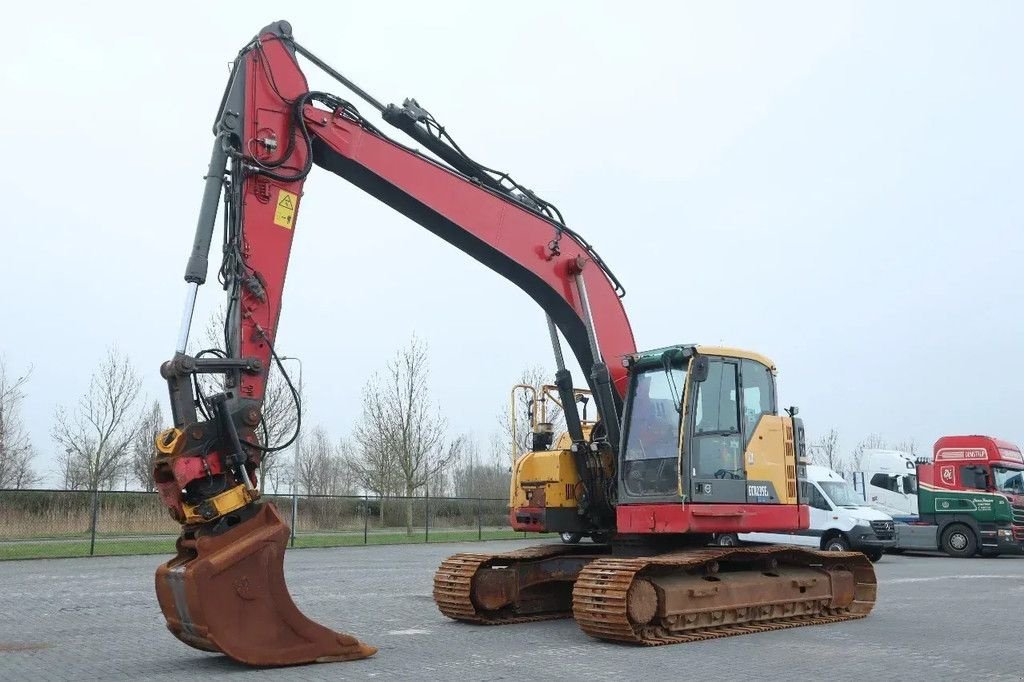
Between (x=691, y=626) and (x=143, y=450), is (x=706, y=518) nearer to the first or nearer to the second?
(x=691, y=626)

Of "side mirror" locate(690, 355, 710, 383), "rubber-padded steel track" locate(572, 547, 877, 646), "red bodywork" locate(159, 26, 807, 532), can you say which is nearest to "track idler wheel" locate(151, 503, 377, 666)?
"red bodywork" locate(159, 26, 807, 532)

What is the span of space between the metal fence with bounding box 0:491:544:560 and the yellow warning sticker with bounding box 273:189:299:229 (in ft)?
42.9

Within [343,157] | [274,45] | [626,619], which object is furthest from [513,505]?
[274,45]

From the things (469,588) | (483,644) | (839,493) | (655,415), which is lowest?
(483,644)

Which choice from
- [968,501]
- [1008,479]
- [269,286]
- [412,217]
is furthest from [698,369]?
[1008,479]

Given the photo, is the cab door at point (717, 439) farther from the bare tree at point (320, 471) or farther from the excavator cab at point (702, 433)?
the bare tree at point (320, 471)

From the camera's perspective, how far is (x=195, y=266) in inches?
311

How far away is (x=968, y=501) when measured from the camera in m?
26.3

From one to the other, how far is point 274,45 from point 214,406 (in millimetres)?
3532

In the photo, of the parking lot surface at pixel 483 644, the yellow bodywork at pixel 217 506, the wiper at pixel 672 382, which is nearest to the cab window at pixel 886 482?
the parking lot surface at pixel 483 644

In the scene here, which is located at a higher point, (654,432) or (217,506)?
(654,432)

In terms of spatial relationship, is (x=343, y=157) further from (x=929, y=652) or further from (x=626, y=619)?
(x=929, y=652)

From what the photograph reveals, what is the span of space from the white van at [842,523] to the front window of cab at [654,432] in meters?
12.7

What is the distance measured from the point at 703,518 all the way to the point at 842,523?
1424 cm
